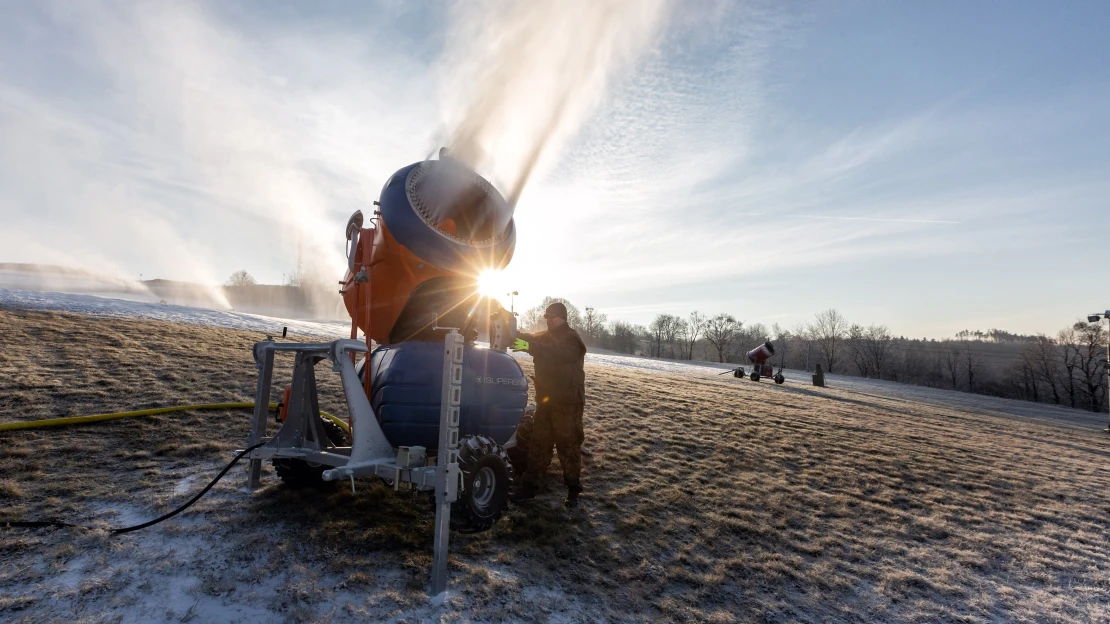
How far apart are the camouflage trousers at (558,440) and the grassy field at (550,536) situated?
458 mm

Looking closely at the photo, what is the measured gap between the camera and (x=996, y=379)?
9262 centimetres

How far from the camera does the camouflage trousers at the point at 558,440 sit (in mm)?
6703

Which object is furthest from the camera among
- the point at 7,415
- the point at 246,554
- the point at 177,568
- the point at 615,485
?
the point at 615,485

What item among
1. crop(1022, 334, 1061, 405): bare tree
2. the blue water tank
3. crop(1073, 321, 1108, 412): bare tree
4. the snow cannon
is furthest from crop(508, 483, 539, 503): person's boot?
crop(1022, 334, 1061, 405): bare tree

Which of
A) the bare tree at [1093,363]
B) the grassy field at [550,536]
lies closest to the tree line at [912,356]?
the bare tree at [1093,363]

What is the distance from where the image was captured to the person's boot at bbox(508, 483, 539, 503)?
21.4ft

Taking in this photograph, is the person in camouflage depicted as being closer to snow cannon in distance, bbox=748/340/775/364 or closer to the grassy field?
the grassy field

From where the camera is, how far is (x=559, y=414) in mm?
6703

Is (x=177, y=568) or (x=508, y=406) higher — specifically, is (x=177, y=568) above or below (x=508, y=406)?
below

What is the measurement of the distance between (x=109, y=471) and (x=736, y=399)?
17.4 m

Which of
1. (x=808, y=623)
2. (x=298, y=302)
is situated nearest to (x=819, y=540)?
(x=808, y=623)

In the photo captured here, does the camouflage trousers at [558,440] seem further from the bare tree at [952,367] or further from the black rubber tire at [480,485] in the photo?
the bare tree at [952,367]

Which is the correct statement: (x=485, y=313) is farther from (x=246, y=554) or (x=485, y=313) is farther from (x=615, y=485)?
(x=615, y=485)

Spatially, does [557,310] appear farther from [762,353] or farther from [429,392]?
[762,353]
